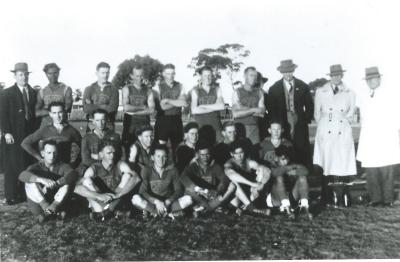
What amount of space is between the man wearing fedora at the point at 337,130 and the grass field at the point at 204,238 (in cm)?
72

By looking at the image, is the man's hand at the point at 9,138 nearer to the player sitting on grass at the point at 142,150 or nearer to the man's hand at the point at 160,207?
the player sitting on grass at the point at 142,150

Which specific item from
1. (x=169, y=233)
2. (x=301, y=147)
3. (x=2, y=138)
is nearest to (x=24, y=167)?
(x=2, y=138)

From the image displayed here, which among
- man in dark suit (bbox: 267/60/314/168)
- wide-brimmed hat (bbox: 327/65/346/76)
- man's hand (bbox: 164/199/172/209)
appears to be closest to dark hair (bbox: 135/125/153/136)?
man's hand (bbox: 164/199/172/209)

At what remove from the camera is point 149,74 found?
128 ft

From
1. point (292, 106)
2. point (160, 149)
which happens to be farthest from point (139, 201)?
point (292, 106)

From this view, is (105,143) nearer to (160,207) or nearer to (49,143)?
(49,143)

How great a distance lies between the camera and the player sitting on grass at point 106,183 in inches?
207

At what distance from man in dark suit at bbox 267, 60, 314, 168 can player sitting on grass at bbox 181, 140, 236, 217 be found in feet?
4.40

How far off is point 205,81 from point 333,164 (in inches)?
84.5

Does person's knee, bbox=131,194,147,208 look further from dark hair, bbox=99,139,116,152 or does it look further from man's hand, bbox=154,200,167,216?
dark hair, bbox=99,139,116,152

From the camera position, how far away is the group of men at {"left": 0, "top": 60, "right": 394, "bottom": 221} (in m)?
5.34

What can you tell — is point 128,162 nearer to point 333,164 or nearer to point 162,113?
point 162,113

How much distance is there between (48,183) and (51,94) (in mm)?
1556

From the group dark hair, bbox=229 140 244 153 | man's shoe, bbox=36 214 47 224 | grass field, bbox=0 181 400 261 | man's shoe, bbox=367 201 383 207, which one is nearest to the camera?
grass field, bbox=0 181 400 261
